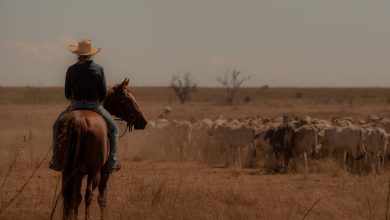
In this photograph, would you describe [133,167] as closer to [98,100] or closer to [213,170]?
[213,170]

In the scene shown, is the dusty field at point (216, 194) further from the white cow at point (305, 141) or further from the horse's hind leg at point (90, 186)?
the white cow at point (305, 141)

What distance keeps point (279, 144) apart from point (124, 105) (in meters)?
10.7

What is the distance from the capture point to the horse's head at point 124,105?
36.1 ft

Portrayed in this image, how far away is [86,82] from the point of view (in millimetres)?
9938

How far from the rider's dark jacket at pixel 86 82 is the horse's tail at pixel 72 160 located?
0.93 metres

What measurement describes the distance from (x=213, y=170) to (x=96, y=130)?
1221 centimetres

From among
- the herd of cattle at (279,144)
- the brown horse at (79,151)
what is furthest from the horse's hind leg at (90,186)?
the herd of cattle at (279,144)

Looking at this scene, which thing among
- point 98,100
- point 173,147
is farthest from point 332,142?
point 98,100

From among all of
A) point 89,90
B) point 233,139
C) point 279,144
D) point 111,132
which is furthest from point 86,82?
point 233,139

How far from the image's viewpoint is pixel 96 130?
9.15 metres

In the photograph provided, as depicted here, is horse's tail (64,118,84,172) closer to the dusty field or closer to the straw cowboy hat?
the dusty field

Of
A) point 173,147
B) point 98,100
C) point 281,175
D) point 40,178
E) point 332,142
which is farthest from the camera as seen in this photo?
point 173,147

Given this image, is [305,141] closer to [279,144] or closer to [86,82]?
[279,144]

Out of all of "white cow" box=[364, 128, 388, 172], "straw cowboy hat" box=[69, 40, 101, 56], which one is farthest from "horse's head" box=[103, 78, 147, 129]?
"white cow" box=[364, 128, 388, 172]
